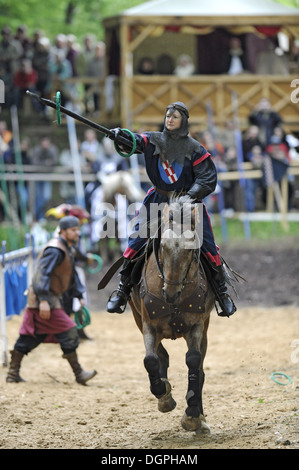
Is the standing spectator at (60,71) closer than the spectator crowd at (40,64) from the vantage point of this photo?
No

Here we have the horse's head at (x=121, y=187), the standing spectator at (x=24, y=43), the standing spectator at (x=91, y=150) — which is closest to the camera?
the horse's head at (x=121, y=187)

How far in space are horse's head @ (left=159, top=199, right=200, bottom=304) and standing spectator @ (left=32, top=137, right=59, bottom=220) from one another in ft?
48.7

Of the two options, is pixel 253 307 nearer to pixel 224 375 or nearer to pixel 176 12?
pixel 224 375

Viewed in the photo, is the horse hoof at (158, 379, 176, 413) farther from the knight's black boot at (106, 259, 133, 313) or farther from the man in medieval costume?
the man in medieval costume

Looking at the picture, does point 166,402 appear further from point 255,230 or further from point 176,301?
point 255,230

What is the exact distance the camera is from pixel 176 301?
23.9 feet

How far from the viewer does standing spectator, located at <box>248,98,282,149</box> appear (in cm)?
2242

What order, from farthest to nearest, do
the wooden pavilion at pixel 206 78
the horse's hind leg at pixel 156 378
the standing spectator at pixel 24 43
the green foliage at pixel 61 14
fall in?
the green foliage at pixel 61 14
the wooden pavilion at pixel 206 78
the standing spectator at pixel 24 43
the horse's hind leg at pixel 156 378

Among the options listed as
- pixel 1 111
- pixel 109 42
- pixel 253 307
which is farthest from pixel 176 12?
pixel 253 307

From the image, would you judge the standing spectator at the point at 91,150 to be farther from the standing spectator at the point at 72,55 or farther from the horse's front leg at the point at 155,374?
the horse's front leg at the point at 155,374

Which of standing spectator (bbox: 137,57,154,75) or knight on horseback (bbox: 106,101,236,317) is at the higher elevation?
standing spectator (bbox: 137,57,154,75)

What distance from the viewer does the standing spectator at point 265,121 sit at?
22.4 metres

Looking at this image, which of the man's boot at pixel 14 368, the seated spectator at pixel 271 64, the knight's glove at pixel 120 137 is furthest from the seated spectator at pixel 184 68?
the knight's glove at pixel 120 137

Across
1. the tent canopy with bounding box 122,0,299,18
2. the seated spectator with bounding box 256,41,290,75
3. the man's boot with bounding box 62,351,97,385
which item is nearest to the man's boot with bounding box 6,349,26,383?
the man's boot with bounding box 62,351,97,385
